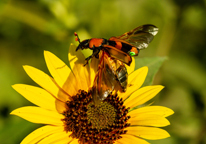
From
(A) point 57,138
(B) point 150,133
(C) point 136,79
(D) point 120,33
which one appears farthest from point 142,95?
(D) point 120,33

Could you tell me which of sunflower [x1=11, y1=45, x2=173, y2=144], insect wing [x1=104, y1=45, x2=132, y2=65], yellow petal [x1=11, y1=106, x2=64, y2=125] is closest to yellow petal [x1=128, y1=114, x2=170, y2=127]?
sunflower [x1=11, y1=45, x2=173, y2=144]

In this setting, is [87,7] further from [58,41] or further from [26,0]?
[26,0]

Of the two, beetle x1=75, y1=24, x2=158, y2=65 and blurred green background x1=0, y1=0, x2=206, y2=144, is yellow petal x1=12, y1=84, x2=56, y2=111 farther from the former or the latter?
blurred green background x1=0, y1=0, x2=206, y2=144

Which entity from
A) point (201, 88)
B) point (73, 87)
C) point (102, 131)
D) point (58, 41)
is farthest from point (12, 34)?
point (201, 88)

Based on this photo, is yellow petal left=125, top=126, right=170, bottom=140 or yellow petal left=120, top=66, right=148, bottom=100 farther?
yellow petal left=120, top=66, right=148, bottom=100

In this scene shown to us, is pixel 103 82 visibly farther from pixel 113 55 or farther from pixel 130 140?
pixel 130 140

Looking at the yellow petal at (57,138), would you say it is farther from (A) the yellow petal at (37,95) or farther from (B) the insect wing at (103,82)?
(B) the insect wing at (103,82)

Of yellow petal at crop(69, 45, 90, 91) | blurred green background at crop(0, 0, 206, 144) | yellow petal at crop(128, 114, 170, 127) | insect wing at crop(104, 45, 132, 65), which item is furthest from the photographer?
blurred green background at crop(0, 0, 206, 144)
